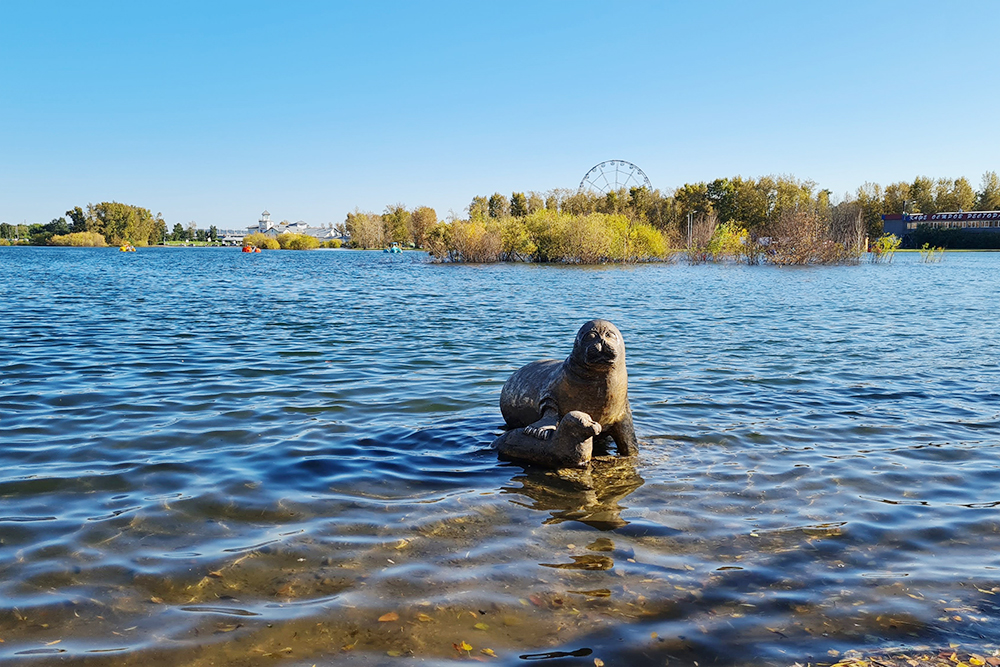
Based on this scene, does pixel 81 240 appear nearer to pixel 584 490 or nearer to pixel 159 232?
pixel 159 232

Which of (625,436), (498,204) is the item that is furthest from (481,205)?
(625,436)

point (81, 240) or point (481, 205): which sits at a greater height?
point (481, 205)

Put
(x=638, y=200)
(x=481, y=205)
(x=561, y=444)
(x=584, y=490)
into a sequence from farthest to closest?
(x=481, y=205) < (x=638, y=200) < (x=561, y=444) < (x=584, y=490)

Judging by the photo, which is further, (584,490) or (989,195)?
(989,195)

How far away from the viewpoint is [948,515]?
5.53 m

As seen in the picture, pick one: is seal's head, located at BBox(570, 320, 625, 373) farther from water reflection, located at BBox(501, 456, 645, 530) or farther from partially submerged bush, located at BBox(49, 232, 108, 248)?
partially submerged bush, located at BBox(49, 232, 108, 248)

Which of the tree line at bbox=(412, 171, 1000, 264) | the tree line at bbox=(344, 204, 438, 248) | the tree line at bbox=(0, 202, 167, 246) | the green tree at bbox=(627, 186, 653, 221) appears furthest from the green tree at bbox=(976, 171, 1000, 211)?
the tree line at bbox=(0, 202, 167, 246)

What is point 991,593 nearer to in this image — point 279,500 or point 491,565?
point 491,565

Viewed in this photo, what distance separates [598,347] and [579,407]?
753 mm

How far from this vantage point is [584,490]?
243 inches

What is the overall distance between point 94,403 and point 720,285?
3204 centimetres

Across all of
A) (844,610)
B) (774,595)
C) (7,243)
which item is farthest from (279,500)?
(7,243)

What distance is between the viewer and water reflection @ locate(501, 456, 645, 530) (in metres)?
5.54

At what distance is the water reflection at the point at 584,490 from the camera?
5.54 m
